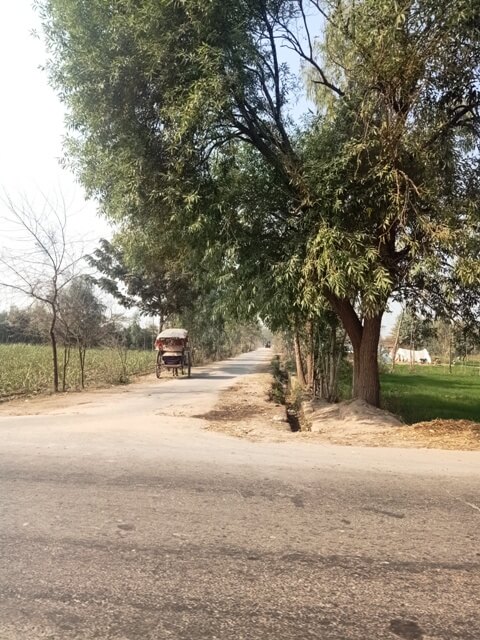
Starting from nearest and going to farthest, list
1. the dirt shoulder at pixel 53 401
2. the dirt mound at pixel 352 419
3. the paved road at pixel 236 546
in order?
the paved road at pixel 236 546 < the dirt mound at pixel 352 419 < the dirt shoulder at pixel 53 401

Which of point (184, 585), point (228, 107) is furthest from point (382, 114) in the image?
point (184, 585)

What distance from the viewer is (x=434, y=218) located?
31.5 ft

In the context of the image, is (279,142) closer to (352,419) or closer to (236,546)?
(352,419)

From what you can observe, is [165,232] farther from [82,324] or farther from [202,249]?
[82,324]

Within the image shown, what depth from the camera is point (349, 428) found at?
10031 millimetres

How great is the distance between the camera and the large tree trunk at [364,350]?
38.5ft

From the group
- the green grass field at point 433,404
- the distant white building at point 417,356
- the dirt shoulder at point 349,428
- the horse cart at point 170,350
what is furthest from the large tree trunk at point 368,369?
the distant white building at point 417,356

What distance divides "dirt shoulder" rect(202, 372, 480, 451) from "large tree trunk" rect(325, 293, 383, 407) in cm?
63

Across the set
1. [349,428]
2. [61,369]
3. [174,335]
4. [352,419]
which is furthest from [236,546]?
[61,369]

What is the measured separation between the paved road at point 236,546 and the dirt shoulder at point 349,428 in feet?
4.83

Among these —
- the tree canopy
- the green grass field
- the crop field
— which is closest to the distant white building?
the green grass field

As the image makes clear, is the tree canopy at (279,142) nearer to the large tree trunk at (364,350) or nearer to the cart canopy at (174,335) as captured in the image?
the large tree trunk at (364,350)

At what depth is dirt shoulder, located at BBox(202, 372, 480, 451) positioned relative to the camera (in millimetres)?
8609

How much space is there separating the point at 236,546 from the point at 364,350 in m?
8.58
